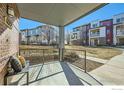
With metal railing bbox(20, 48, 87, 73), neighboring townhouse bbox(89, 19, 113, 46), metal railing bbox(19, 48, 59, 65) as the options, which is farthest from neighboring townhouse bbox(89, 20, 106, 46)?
metal railing bbox(19, 48, 59, 65)

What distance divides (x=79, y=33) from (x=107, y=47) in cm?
150

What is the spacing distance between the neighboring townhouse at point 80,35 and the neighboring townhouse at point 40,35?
3.02 ft

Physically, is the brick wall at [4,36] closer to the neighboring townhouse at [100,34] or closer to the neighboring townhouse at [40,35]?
the neighboring townhouse at [40,35]

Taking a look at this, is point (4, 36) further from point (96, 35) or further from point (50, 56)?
point (96, 35)

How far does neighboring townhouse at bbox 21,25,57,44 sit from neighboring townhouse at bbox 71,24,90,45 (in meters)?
0.92

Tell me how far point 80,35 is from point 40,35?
1955 millimetres

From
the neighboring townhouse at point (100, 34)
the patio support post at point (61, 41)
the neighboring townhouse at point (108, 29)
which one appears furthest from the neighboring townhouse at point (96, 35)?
the patio support post at point (61, 41)

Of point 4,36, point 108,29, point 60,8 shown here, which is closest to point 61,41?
point 60,8

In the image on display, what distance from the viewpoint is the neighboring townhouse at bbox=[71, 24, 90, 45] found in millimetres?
6641

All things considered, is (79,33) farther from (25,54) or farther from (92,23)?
(25,54)

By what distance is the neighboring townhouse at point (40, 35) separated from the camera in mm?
5820

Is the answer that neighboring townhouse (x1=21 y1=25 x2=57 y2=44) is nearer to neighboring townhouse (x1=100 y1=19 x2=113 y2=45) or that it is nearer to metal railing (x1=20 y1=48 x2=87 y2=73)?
metal railing (x1=20 y1=48 x2=87 y2=73)

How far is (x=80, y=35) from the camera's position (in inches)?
278
